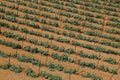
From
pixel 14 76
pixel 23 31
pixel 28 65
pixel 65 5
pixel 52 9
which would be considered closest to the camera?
pixel 14 76

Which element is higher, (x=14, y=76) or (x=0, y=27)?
(x=0, y=27)

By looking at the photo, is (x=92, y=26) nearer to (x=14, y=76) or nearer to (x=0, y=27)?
(x=0, y=27)

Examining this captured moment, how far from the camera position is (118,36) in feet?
66.6

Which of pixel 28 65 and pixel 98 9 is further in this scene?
pixel 98 9

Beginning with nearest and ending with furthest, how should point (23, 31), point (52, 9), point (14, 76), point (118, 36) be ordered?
1. point (14, 76)
2. point (23, 31)
3. point (118, 36)
4. point (52, 9)

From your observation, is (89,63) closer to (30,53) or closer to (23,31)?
(30,53)

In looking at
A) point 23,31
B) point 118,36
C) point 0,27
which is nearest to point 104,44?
point 118,36

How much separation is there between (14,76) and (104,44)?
666 cm

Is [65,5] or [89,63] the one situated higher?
[65,5]

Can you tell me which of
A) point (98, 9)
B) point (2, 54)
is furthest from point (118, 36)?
point (2, 54)

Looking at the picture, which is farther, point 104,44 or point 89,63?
point 104,44

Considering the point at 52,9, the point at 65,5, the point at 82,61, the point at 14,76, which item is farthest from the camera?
the point at 65,5

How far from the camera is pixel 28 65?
14.8 metres

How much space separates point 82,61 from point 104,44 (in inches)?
121
